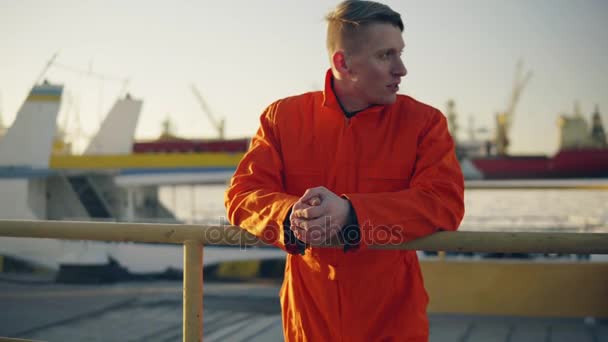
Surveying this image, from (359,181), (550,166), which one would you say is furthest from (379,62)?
(550,166)

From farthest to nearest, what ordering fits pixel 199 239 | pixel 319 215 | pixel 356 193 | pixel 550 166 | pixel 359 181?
pixel 550 166 → pixel 199 239 → pixel 359 181 → pixel 356 193 → pixel 319 215

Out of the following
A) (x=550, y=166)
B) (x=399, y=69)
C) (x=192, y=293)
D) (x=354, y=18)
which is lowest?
(x=550, y=166)

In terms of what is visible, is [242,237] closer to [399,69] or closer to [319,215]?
[319,215]

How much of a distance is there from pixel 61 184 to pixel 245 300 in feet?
24.3

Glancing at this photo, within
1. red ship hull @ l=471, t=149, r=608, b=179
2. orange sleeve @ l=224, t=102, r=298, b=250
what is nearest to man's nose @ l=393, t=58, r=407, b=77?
orange sleeve @ l=224, t=102, r=298, b=250

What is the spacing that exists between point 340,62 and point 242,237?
614mm

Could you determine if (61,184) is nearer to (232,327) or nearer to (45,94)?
(45,94)

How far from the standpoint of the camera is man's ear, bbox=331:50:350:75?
1.67 meters

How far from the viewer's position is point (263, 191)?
5.42 feet

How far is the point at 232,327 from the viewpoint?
22.7ft

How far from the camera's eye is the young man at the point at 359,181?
156cm

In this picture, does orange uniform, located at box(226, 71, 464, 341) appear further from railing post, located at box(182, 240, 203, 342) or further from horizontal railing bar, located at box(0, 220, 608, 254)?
railing post, located at box(182, 240, 203, 342)

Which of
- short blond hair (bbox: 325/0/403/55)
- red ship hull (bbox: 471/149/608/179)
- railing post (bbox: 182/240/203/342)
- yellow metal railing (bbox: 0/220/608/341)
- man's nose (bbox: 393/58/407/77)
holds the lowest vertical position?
red ship hull (bbox: 471/149/608/179)

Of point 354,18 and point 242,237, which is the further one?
point 242,237
